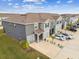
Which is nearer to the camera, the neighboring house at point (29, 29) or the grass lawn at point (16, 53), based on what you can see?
the grass lawn at point (16, 53)

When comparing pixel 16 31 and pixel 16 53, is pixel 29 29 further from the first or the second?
pixel 16 53

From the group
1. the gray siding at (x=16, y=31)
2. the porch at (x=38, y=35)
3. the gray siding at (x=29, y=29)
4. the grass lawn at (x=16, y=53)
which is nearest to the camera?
the grass lawn at (x=16, y=53)

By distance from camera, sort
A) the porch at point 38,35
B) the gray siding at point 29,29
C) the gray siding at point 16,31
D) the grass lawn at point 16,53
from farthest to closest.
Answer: the porch at point 38,35 < the gray siding at point 16,31 < the gray siding at point 29,29 < the grass lawn at point 16,53

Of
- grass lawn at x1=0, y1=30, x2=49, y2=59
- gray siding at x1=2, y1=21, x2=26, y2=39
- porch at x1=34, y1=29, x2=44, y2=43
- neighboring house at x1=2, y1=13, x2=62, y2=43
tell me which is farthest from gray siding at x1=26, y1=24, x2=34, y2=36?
grass lawn at x1=0, y1=30, x2=49, y2=59

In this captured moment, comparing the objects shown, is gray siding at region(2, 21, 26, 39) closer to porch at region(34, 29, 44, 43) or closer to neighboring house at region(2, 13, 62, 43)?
neighboring house at region(2, 13, 62, 43)

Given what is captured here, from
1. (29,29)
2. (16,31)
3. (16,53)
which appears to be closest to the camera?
(16,53)

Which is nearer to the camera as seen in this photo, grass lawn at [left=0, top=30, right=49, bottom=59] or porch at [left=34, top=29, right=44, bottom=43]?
grass lawn at [left=0, top=30, right=49, bottom=59]

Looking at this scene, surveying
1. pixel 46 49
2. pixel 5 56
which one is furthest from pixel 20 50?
pixel 46 49

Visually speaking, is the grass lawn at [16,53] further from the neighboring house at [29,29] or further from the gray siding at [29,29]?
the gray siding at [29,29]

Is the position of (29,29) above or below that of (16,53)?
above

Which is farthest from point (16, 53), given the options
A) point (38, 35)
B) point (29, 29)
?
point (38, 35)

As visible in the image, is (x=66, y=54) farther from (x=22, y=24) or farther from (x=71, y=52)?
(x=22, y=24)

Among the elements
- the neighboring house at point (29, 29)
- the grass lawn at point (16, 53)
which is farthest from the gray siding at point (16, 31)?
the grass lawn at point (16, 53)
